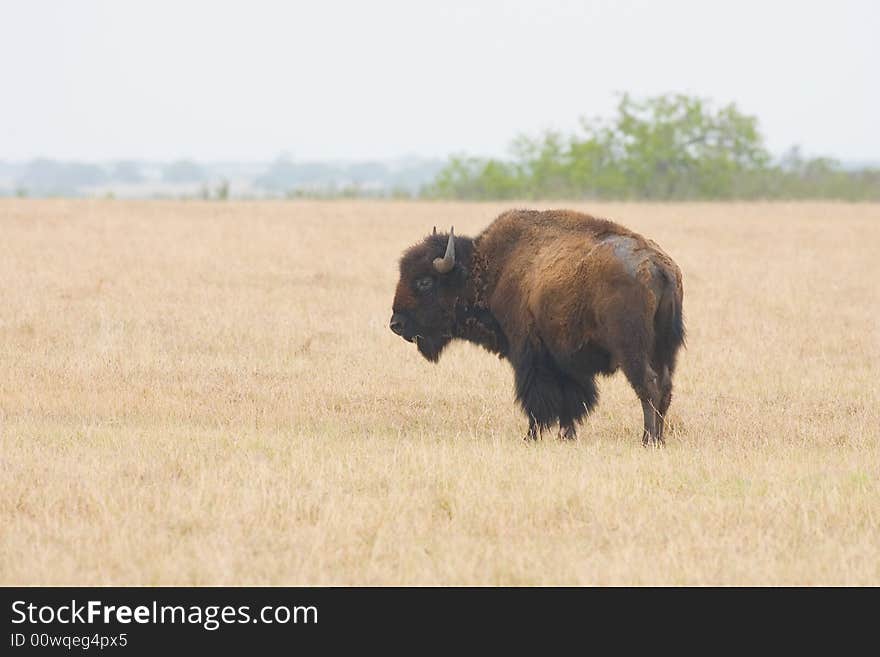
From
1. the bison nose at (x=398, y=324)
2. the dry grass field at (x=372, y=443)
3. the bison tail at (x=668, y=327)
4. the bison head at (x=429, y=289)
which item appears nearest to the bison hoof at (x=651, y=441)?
the dry grass field at (x=372, y=443)

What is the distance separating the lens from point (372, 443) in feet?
31.3

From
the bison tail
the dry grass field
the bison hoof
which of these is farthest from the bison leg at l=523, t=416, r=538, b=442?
the bison tail

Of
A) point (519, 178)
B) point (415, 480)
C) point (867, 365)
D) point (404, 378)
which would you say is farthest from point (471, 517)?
point (519, 178)

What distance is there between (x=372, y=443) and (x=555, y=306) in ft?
6.00

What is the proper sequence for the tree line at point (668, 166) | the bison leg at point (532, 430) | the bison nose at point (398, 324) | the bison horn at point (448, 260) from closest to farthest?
the bison leg at point (532, 430)
the bison horn at point (448, 260)
the bison nose at point (398, 324)
the tree line at point (668, 166)

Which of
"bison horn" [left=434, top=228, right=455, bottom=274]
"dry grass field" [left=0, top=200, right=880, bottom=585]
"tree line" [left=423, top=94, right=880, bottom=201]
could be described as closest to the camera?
"dry grass field" [left=0, top=200, right=880, bottom=585]

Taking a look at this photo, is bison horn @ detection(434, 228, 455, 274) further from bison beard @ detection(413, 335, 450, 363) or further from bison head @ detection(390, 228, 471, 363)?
bison beard @ detection(413, 335, 450, 363)

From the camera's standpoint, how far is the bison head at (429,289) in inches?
440

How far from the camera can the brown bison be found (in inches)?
378

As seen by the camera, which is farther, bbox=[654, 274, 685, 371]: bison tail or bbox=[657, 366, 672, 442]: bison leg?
bbox=[657, 366, 672, 442]: bison leg

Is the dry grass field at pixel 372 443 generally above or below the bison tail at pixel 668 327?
below

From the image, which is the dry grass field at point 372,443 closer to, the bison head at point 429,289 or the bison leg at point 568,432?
the bison leg at point 568,432

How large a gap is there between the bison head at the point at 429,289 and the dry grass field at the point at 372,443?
0.77 metres

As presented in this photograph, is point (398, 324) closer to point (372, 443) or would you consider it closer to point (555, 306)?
point (555, 306)
